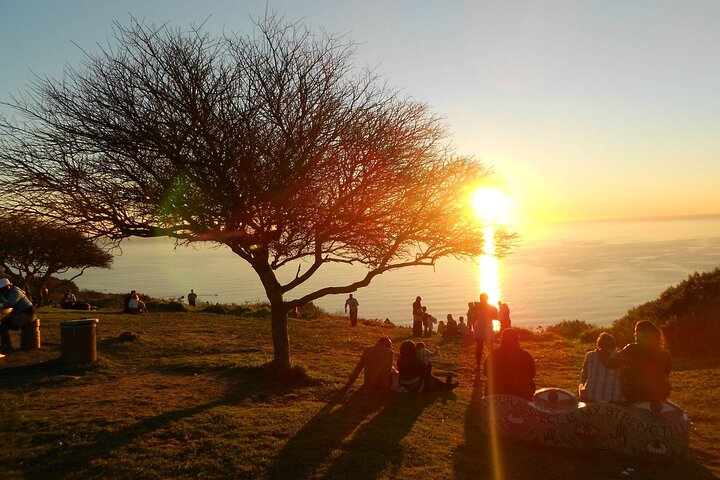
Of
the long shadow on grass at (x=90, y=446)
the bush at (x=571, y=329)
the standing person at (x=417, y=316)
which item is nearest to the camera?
the long shadow on grass at (x=90, y=446)

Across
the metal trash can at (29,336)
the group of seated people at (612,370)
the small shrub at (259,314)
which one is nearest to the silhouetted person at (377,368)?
the group of seated people at (612,370)

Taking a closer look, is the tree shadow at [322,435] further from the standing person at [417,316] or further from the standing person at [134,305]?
the standing person at [134,305]

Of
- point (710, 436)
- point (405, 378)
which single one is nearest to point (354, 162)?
point (405, 378)

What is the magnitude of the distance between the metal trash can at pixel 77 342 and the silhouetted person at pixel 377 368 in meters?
5.90

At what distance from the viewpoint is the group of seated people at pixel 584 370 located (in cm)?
790

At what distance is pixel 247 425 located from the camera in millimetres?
8406

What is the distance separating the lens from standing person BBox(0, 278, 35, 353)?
12641 millimetres

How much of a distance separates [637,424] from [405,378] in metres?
4.84

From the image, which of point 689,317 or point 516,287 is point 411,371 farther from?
point 516,287

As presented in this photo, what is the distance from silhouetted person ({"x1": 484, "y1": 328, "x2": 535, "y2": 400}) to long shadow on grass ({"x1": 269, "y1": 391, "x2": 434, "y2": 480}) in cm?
152

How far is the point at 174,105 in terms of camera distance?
1060 cm

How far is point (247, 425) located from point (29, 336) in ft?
26.5

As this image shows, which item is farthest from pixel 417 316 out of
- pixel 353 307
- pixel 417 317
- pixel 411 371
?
pixel 411 371

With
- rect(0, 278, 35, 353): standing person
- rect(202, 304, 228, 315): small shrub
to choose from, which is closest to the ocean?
rect(202, 304, 228, 315): small shrub
